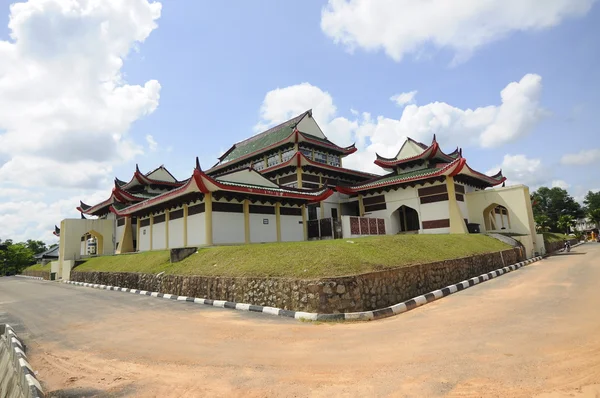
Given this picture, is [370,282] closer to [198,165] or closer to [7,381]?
[7,381]

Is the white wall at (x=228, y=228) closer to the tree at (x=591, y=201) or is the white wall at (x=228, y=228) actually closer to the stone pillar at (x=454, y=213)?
the stone pillar at (x=454, y=213)

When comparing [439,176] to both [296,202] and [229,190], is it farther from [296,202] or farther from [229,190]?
[229,190]

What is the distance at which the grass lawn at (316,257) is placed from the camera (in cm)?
1023

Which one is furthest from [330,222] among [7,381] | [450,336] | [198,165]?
[7,381]

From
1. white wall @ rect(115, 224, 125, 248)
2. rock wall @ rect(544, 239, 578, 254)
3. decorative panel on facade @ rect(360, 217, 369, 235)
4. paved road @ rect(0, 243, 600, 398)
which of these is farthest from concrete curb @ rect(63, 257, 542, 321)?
rock wall @ rect(544, 239, 578, 254)

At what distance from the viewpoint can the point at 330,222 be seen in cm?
2347

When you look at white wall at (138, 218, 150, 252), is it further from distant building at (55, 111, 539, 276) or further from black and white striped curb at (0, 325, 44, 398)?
black and white striped curb at (0, 325, 44, 398)

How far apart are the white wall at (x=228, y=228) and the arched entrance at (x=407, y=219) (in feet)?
46.3

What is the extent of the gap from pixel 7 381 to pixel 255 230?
13.8m

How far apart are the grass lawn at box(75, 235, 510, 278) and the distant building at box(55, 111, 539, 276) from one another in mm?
3227

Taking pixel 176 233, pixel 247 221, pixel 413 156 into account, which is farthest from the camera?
pixel 413 156

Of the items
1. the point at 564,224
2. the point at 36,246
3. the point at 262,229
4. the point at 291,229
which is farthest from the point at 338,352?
the point at 36,246

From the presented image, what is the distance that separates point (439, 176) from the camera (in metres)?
24.4

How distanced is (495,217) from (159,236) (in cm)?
2757
